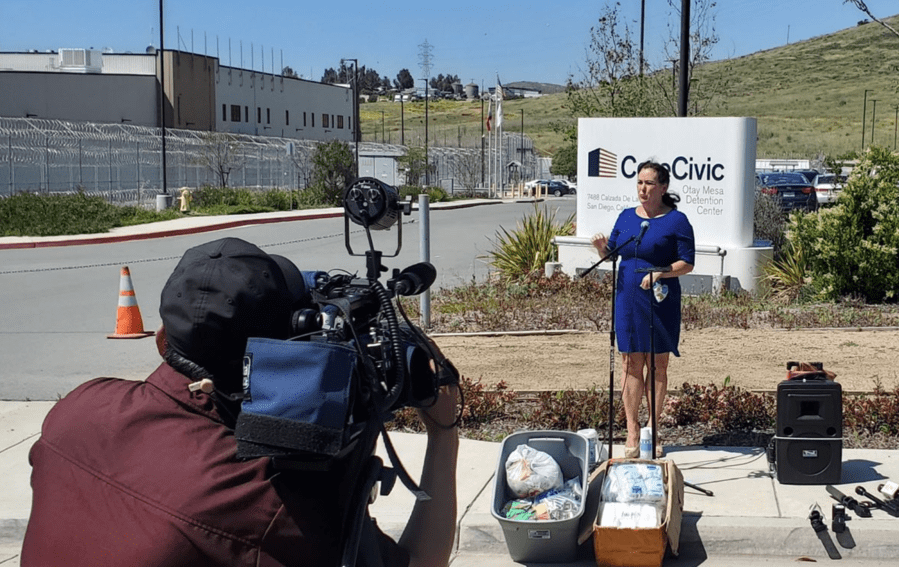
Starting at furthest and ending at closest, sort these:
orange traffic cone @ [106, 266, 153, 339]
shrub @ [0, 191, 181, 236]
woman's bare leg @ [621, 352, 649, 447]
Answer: shrub @ [0, 191, 181, 236] → orange traffic cone @ [106, 266, 153, 339] → woman's bare leg @ [621, 352, 649, 447]

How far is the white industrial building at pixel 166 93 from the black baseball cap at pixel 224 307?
62072 millimetres

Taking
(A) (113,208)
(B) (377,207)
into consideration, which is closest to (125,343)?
(B) (377,207)

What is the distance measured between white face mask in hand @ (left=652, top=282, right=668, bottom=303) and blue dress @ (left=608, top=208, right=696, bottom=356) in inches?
1.0

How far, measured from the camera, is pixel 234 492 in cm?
193

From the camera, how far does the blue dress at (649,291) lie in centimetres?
645

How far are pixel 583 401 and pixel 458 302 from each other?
580 cm

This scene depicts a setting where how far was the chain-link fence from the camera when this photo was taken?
37.9 metres

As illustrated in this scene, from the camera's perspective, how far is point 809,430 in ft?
19.6

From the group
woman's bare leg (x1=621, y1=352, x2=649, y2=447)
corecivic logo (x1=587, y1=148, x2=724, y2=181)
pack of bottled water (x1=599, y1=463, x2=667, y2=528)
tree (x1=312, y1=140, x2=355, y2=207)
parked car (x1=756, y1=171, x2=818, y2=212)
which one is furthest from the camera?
tree (x1=312, y1=140, x2=355, y2=207)

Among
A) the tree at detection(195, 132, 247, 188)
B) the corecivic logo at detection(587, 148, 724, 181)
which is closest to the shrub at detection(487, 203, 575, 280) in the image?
the corecivic logo at detection(587, 148, 724, 181)

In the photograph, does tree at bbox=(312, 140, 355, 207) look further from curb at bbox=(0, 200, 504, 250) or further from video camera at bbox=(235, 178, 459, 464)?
video camera at bbox=(235, 178, 459, 464)

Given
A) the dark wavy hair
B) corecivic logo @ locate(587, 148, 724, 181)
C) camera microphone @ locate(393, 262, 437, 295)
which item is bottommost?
camera microphone @ locate(393, 262, 437, 295)

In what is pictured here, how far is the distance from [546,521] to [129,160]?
41.3 meters

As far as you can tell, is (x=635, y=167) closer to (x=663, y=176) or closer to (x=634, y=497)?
(x=663, y=176)
